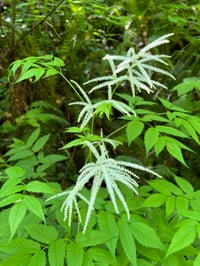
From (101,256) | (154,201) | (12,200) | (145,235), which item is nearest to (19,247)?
(12,200)

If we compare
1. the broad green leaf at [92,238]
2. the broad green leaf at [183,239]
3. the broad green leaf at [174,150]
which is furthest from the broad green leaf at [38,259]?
the broad green leaf at [174,150]

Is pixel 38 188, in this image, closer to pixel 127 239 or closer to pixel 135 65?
pixel 127 239

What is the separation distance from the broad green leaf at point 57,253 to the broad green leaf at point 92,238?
7 cm

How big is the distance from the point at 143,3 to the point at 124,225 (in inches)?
115

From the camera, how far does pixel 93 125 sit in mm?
3209

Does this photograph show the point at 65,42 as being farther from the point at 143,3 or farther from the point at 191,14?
the point at 191,14

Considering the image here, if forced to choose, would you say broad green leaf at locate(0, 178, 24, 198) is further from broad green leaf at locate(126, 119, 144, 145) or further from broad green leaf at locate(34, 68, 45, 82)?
broad green leaf at locate(126, 119, 144, 145)

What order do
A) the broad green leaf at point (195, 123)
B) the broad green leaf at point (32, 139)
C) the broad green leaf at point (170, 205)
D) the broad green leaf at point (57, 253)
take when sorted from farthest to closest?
the broad green leaf at point (32, 139)
the broad green leaf at point (195, 123)
the broad green leaf at point (170, 205)
the broad green leaf at point (57, 253)

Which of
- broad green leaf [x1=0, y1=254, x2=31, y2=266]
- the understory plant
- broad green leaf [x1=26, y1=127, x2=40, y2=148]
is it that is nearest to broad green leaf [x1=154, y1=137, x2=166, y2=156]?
the understory plant

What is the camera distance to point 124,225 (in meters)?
1.47

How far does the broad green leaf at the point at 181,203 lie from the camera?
1562mm

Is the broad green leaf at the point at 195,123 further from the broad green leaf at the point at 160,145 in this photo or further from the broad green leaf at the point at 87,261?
the broad green leaf at the point at 87,261

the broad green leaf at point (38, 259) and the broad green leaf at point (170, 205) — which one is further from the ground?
the broad green leaf at point (38, 259)

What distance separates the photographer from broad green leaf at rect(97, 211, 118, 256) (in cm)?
138
